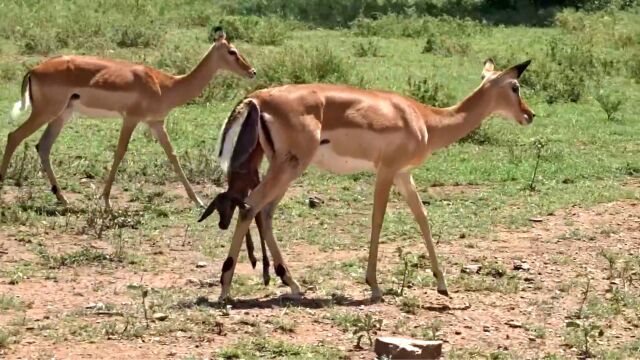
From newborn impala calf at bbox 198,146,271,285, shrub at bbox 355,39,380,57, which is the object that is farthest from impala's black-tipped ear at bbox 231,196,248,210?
shrub at bbox 355,39,380,57

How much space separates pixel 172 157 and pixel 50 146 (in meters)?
1.01

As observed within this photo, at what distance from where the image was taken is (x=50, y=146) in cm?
1036

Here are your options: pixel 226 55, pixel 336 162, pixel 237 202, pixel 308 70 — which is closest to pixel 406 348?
pixel 237 202

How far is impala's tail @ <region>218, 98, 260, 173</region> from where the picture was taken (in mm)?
7008

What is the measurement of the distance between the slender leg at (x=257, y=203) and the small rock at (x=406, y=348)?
126cm

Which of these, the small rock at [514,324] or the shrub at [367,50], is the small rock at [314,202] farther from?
the shrub at [367,50]

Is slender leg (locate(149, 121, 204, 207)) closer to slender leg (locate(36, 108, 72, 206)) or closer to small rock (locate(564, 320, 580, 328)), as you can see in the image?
slender leg (locate(36, 108, 72, 206))

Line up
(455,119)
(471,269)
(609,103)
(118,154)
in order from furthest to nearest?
(609,103) → (118,154) → (471,269) → (455,119)

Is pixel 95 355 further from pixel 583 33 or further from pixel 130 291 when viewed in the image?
pixel 583 33

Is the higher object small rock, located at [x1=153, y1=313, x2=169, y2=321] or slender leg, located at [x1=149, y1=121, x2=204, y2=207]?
slender leg, located at [x1=149, y1=121, x2=204, y2=207]

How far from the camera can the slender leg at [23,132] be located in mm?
10133

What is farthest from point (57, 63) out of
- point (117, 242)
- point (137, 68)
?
point (117, 242)

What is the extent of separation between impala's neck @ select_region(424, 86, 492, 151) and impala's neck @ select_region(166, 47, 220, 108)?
328cm

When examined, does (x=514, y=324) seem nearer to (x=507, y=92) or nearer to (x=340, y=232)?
(x=507, y=92)
